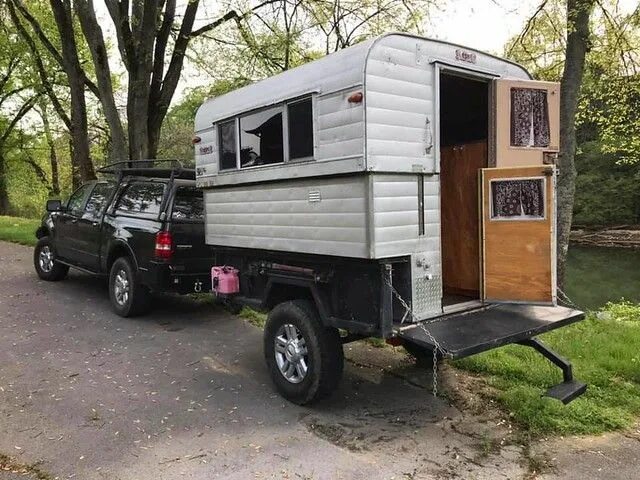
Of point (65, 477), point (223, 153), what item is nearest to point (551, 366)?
point (223, 153)

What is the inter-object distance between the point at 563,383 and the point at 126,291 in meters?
5.47

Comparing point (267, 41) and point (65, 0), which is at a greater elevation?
point (65, 0)

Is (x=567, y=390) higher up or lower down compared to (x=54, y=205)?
lower down

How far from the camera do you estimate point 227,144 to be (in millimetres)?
5461

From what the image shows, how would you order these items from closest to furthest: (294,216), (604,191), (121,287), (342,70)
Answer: (342,70)
(294,216)
(121,287)
(604,191)

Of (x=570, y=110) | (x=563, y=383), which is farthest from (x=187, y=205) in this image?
(x=570, y=110)

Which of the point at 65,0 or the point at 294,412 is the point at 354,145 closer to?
the point at 294,412

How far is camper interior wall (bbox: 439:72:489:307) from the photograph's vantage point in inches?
214

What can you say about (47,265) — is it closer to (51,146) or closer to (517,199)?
(517,199)

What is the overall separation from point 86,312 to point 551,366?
6.00m

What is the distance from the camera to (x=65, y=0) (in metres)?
13.6

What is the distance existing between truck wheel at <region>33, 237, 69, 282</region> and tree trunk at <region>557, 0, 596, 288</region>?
27.8 ft

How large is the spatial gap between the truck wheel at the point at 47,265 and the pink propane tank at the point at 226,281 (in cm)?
535

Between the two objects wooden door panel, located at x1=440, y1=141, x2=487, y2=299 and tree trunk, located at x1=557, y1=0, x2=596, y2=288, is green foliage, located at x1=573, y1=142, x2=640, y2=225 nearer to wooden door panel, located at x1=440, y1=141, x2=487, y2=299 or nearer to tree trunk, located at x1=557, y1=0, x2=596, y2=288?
tree trunk, located at x1=557, y1=0, x2=596, y2=288
